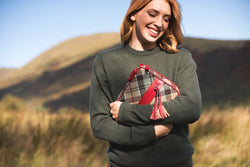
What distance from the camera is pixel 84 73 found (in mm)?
24531

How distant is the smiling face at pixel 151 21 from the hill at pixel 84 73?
558 centimetres

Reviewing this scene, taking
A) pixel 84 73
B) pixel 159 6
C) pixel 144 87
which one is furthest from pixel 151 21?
pixel 84 73

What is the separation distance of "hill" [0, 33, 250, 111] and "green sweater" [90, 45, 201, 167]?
5497mm

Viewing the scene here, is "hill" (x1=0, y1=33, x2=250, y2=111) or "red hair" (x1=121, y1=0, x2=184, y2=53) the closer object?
"red hair" (x1=121, y1=0, x2=184, y2=53)

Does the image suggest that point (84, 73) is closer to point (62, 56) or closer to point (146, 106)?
point (62, 56)

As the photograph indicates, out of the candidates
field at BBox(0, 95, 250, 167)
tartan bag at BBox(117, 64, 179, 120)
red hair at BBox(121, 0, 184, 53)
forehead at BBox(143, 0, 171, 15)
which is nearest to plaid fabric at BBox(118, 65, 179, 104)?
tartan bag at BBox(117, 64, 179, 120)

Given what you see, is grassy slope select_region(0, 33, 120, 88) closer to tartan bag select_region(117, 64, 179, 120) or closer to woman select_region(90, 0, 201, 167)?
woman select_region(90, 0, 201, 167)

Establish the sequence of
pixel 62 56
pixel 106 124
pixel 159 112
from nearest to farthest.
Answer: pixel 159 112, pixel 106 124, pixel 62 56

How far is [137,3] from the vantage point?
5.37 feet

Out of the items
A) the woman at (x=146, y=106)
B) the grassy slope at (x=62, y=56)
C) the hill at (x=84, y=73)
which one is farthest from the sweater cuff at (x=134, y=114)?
the grassy slope at (x=62, y=56)

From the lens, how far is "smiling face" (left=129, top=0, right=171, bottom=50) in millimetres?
1588

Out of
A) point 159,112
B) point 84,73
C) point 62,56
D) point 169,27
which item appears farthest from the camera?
point 62,56

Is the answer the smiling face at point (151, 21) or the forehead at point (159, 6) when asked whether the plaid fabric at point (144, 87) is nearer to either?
the smiling face at point (151, 21)

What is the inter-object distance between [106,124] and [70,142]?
1.90 m
